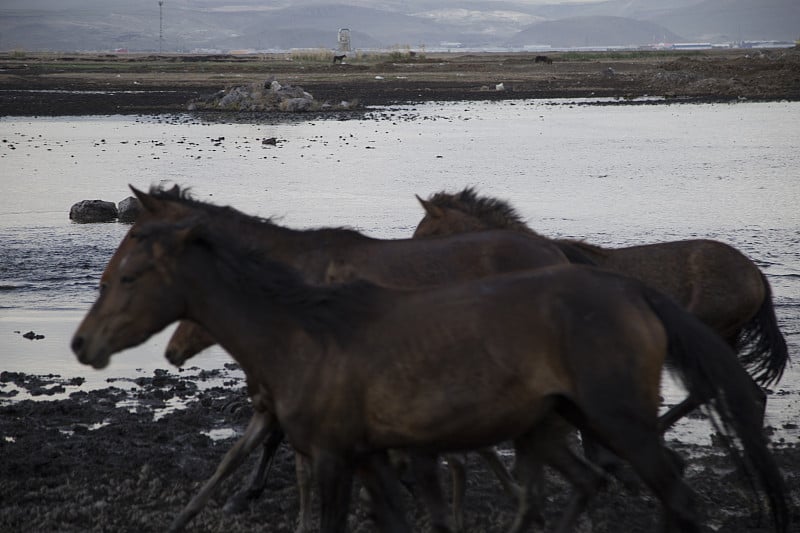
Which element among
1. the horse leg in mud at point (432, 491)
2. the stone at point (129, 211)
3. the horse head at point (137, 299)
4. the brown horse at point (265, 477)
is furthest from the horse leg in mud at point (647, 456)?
the stone at point (129, 211)

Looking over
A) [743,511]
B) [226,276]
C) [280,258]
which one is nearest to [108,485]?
[280,258]

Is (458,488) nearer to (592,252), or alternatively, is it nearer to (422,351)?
(422,351)

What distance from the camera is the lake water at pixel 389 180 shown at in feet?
40.7

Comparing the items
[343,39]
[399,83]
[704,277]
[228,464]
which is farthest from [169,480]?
[343,39]

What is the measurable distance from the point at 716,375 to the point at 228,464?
2.77 meters

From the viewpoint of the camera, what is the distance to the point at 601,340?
473 centimetres

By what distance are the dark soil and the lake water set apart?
0.96 m

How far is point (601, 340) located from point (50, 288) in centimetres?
947

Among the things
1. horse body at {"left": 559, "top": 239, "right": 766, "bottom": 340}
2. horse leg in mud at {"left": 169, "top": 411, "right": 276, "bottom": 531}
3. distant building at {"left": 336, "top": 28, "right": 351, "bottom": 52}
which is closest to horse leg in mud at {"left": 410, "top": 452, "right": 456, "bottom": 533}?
horse leg in mud at {"left": 169, "top": 411, "right": 276, "bottom": 531}

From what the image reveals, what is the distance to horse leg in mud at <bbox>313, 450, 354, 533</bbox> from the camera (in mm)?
4898

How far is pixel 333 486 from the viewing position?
4941 millimetres

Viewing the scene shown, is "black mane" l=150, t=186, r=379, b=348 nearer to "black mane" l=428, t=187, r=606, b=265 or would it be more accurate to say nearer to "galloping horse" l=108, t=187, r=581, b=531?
"galloping horse" l=108, t=187, r=581, b=531

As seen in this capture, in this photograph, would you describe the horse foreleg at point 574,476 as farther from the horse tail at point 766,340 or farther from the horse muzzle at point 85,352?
the horse tail at point 766,340

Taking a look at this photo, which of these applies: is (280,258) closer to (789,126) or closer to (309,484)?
(309,484)
